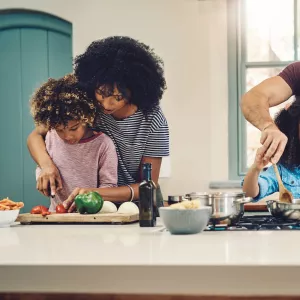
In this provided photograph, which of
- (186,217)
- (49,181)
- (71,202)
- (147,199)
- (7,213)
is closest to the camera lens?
(186,217)

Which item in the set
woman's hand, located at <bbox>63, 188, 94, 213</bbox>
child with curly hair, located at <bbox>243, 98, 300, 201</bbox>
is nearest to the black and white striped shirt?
child with curly hair, located at <bbox>243, 98, 300, 201</bbox>

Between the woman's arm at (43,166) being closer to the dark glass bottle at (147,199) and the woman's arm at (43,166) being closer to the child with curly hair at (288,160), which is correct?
the dark glass bottle at (147,199)

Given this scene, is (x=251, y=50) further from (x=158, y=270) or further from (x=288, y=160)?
(x=158, y=270)

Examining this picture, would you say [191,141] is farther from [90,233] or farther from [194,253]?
[194,253]

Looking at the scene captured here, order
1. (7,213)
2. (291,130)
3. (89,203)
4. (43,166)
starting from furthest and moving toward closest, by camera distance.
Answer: (291,130) < (43,166) < (89,203) < (7,213)

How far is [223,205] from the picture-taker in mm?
1764

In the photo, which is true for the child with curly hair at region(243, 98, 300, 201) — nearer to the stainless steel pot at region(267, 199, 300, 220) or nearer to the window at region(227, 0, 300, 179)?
the stainless steel pot at region(267, 199, 300, 220)

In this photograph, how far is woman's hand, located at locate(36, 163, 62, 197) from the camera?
2.63 meters

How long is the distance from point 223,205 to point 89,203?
593mm

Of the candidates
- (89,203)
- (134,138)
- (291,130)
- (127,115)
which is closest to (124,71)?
(127,115)

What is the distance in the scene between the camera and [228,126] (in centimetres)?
433

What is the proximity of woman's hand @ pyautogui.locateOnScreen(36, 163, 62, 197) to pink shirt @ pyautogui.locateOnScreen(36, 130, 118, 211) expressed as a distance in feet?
0.66

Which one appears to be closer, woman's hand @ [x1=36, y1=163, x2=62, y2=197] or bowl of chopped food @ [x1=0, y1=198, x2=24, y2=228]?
bowl of chopped food @ [x1=0, y1=198, x2=24, y2=228]

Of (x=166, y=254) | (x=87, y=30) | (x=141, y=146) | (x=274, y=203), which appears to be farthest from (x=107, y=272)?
(x=87, y=30)
